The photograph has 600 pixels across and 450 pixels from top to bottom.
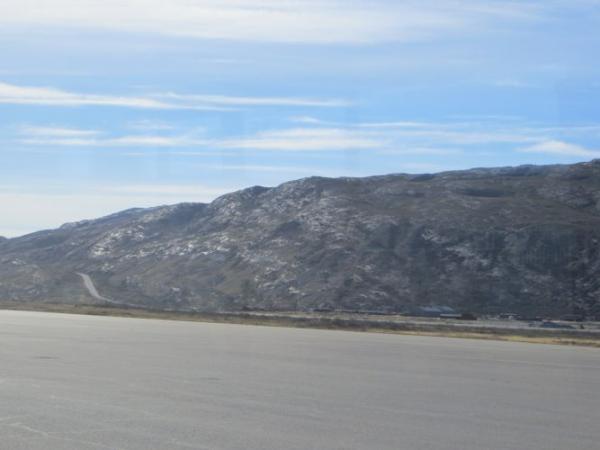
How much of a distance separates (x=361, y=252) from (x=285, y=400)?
3809 inches

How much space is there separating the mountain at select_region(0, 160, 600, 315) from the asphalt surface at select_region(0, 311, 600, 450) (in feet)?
238

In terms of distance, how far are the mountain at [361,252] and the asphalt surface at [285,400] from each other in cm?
7242

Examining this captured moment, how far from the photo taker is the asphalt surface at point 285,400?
11398mm

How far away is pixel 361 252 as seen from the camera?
366 feet

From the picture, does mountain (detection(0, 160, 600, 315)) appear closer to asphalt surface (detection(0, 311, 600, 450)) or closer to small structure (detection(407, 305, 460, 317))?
small structure (detection(407, 305, 460, 317))

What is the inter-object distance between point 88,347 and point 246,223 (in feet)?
395

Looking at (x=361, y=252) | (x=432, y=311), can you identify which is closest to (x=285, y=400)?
(x=432, y=311)

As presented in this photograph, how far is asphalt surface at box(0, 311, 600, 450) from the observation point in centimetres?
1140

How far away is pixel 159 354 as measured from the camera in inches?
971

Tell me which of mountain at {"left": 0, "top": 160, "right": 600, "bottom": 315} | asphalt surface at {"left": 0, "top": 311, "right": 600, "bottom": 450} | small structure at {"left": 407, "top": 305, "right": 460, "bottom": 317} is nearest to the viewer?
asphalt surface at {"left": 0, "top": 311, "right": 600, "bottom": 450}

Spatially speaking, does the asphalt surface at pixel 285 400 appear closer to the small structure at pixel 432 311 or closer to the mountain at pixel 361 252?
the small structure at pixel 432 311

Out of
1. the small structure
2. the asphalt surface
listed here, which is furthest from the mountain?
the asphalt surface

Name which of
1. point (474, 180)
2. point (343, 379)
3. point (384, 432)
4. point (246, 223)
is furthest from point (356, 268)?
point (384, 432)

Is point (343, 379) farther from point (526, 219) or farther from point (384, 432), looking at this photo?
point (526, 219)
